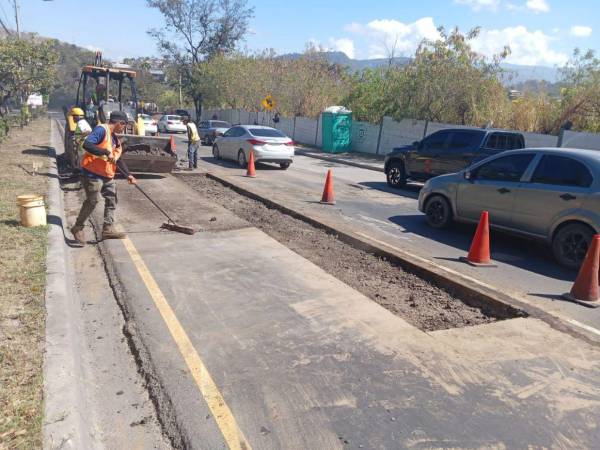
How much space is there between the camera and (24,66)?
30672 mm

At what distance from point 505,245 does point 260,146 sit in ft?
34.8

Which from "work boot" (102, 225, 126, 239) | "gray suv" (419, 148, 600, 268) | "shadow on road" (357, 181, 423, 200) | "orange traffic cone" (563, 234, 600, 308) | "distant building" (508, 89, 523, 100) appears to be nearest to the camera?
"orange traffic cone" (563, 234, 600, 308)

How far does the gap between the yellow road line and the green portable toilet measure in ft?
77.8

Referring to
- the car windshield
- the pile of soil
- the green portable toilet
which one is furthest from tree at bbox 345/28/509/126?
the pile of soil

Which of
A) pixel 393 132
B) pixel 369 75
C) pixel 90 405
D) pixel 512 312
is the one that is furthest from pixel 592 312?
pixel 369 75

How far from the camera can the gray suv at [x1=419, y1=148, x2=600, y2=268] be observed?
22.2 ft

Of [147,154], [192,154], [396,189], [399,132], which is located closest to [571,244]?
[396,189]

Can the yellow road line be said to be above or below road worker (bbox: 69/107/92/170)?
below

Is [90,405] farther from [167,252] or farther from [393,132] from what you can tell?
[393,132]

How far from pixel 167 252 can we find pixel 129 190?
5372 millimetres

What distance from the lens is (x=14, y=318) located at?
421cm

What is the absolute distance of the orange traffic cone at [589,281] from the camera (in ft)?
18.0

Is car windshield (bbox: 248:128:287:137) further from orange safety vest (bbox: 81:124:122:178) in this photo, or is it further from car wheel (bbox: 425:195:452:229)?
orange safety vest (bbox: 81:124:122:178)

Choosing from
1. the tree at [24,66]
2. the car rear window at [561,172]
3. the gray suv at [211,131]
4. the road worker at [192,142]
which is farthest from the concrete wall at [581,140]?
the tree at [24,66]
